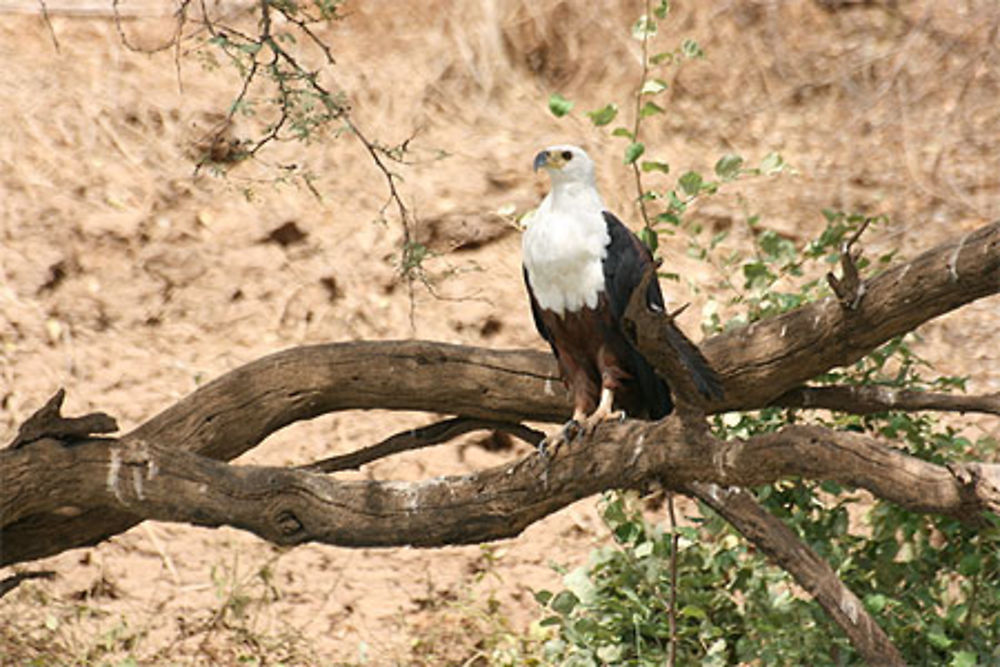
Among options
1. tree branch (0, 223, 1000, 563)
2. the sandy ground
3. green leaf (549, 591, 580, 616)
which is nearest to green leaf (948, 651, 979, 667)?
tree branch (0, 223, 1000, 563)

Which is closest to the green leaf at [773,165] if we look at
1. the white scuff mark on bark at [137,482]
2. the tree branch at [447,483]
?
the tree branch at [447,483]

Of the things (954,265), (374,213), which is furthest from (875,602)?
(374,213)

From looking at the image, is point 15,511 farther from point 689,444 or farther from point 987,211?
point 987,211

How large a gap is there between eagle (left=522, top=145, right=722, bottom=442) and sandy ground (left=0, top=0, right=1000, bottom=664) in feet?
5.39

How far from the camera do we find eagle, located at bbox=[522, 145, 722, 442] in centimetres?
386

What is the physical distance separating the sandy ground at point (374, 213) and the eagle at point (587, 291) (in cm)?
164

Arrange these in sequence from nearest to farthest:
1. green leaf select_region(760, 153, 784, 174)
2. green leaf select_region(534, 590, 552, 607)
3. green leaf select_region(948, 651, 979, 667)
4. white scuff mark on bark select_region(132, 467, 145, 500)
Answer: white scuff mark on bark select_region(132, 467, 145, 500) → green leaf select_region(948, 651, 979, 667) → green leaf select_region(760, 153, 784, 174) → green leaf select_region(534, 590, 552, 607)

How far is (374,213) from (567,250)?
10.7 ft

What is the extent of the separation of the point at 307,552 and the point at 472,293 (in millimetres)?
1348

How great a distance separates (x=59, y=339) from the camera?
254 inches

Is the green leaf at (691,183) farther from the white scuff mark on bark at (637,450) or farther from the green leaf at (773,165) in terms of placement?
the white scuff mark on bark at (637,450)

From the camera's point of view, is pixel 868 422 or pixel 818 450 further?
pixel 868 422

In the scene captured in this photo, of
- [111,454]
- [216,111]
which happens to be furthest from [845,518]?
[216,111]

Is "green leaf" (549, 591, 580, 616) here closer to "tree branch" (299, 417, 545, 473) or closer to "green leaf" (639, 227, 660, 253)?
"tree branch" (299, 417, 545, 473)
